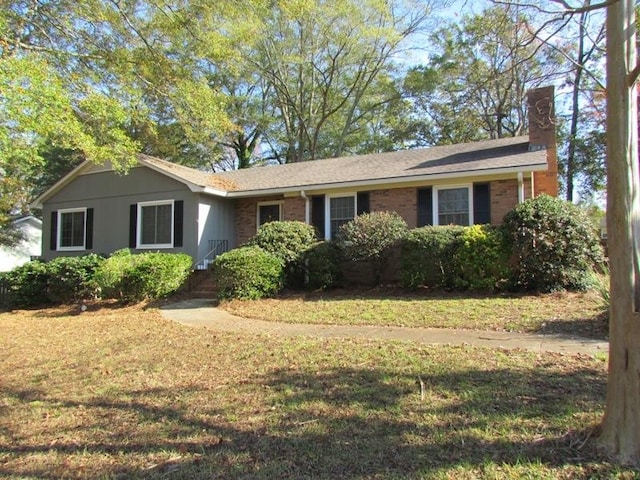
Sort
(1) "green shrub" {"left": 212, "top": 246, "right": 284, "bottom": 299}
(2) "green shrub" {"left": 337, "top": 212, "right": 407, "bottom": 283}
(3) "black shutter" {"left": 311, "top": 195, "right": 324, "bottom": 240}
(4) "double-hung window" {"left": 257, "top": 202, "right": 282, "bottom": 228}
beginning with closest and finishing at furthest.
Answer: (1) "green shrub" {"left": 212, "top": 246, "right": 284, "bottom": 299} → (2) "green shrub" {"left": 337, "top": 212, "right": 407, "bottom": 283} → (3) "black shutter" {"left": 311, "top": 195, "right": 324, "bottom": 240} → (4) "double-hung window" {"left": 257, "top": 202, "right": 282, "bottom": 228}

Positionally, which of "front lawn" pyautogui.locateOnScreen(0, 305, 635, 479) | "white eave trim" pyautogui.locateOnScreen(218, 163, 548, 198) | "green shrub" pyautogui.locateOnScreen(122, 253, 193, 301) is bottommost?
"front lawn" pyautogui.locateOnScreen(0, 305, 635, 479)

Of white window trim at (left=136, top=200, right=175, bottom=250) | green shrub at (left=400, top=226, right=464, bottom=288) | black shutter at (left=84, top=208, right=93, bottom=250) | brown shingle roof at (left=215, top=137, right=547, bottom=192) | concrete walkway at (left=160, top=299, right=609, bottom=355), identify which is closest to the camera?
concrete walkway at (left=160, top=299, right=609, bottom=355)

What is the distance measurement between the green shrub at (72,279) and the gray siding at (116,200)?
8.76 feet

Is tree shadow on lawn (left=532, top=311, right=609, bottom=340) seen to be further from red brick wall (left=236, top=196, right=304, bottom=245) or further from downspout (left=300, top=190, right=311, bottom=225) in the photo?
red brick wall (left=236, top=196, right=304, bottom=245)

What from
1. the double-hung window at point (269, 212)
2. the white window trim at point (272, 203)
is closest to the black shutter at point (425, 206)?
the white window trim at point (272, 203)

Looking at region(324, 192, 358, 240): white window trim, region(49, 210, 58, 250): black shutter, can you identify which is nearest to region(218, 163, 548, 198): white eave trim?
region(324, 192, 358, 240): white window trim

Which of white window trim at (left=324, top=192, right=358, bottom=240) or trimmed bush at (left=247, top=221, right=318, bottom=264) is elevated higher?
white window trim at (left=324, top=192, right=358, bottom=240)

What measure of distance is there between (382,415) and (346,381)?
2.98 feet

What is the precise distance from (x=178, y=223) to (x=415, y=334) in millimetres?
10882

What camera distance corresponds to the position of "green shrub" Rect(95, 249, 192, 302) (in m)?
12.2

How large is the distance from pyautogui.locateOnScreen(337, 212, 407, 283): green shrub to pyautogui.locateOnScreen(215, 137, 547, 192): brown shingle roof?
7.39ft

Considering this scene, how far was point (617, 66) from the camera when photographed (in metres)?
2.95

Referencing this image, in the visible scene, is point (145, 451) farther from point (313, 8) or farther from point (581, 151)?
point (581, 151)

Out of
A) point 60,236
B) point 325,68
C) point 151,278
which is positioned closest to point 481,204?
point 151,278
